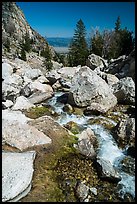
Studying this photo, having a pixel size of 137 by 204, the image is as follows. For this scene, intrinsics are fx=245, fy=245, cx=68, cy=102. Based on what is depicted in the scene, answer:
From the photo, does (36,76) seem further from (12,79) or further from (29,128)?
(29,128)

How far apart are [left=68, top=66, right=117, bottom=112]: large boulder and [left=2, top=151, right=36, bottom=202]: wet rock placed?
936 cm

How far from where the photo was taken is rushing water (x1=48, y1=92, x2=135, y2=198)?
33.7 feet

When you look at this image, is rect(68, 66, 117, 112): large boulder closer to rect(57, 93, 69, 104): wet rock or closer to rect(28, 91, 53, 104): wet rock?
rect(57, 93, 69, 104): wet rock

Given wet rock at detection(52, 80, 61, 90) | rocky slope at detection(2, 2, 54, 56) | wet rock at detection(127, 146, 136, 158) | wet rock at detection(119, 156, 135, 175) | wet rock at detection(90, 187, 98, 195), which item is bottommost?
wet rock at detection(90, 187, 98, 195)

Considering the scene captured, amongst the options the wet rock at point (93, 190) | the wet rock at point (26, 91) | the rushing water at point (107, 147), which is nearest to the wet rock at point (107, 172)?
the rushing water at point (107, 147)

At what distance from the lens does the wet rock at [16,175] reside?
8.58 metres

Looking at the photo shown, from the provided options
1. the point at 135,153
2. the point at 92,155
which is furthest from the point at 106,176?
the point at 135,153

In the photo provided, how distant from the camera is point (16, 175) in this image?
9141mm

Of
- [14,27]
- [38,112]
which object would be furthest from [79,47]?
[14,27]

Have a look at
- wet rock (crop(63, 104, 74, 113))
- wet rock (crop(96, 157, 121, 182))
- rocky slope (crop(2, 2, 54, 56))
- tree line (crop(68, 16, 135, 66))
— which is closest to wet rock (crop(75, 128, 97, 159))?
wet rock (crop(96, 157, 121, 182))

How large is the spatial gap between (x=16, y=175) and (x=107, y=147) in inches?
235

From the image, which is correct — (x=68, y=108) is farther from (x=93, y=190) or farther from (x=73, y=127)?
(x=93, y=190)

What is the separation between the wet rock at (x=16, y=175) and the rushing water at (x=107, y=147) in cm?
382

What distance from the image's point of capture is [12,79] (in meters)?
24.1
